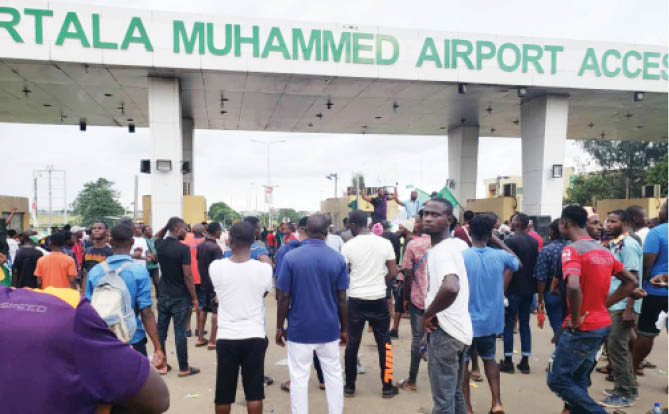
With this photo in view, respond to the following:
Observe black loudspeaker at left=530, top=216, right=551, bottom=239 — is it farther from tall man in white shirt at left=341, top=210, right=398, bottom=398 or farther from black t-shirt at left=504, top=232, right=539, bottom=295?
tall man in white shirt at left=341, top=210, right=398, bottom=398

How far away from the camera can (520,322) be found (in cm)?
560

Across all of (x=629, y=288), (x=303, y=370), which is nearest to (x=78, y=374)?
(x=303, y=370)

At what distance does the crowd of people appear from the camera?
1.30 meters

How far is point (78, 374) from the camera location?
1.29 m

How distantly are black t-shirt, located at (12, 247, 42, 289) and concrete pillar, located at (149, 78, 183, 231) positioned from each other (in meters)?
4.20

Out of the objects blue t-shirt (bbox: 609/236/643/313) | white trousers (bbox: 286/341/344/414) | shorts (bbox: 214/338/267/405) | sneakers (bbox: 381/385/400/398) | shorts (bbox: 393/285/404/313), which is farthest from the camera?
shorts (bbox: 393/285/404/313)

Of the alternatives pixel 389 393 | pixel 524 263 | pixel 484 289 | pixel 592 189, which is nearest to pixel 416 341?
pixel 389 393

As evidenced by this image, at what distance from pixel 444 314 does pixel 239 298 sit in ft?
5.56

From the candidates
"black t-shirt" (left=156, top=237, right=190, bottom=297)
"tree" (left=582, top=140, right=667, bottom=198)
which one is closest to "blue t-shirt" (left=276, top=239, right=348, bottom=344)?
"black t-shirt" (left=156, top=237, right=190, bottom=297)

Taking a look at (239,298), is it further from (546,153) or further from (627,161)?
(627,161)

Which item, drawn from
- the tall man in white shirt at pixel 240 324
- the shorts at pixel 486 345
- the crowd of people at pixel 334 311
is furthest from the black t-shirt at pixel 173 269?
the shorts at pixel 486 345

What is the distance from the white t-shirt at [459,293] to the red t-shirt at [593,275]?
90cm

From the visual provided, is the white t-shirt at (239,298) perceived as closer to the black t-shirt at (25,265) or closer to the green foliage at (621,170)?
the black t-shirt at (25,265)

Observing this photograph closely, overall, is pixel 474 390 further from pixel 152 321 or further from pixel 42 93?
pixel 42 93
